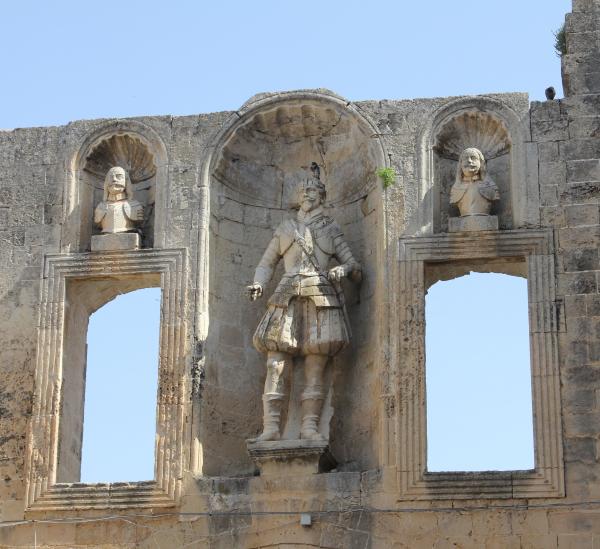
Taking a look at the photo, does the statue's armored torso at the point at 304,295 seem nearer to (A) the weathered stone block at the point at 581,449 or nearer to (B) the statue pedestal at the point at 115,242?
(B) the statue pedestal at the point at 115,242

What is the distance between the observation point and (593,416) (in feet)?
64.6

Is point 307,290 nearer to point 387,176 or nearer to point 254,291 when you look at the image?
point 254,291

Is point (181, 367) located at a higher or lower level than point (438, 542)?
higher

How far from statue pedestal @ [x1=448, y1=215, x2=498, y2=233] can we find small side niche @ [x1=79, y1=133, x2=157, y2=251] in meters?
3.49

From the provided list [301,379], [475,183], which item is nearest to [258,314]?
[301,379]

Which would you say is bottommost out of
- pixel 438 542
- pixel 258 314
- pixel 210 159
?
pixel 438 542

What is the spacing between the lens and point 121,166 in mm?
22156

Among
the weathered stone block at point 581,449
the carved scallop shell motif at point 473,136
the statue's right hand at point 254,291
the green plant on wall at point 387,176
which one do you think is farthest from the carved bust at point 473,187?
the weathered stone block at point 581,449

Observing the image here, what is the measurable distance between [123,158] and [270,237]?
1.93m

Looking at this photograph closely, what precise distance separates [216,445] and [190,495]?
0.80 m

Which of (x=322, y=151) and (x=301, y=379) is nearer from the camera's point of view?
(x=301, y=379)

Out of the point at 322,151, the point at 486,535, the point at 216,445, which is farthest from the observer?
the point at 322,151

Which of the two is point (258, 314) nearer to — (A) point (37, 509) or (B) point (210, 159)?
(B) point (210, 159)

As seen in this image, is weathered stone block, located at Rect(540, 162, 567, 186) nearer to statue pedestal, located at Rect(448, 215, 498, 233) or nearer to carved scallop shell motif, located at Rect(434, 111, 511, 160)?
carved scallop shell motif, located at Rect(434, 111, 511, 160)
